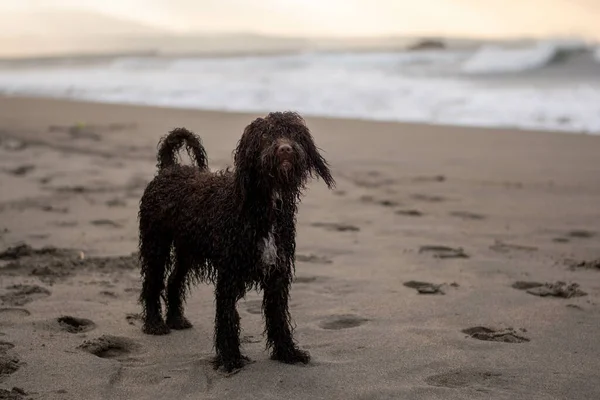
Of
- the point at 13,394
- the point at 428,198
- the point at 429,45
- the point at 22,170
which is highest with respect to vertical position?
the point at 429,45

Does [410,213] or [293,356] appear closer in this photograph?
[293,356]

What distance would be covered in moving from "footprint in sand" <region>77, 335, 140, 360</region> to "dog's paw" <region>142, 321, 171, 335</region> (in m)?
0.18

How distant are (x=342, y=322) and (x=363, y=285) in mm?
793

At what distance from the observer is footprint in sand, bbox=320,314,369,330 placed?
510 centimetres

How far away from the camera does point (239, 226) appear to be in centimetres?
431

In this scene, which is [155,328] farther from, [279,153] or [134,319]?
[279,153]

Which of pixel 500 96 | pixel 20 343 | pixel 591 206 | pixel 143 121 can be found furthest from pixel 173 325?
pixel 500 96

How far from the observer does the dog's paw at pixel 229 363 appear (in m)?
4.32

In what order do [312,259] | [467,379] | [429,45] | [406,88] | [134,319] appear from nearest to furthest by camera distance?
[467,379], [134,319], [312,259], [406,88], [429,45]

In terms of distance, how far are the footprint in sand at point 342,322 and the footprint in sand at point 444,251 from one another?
173 centimetres

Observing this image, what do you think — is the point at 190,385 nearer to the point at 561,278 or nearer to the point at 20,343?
the point at 20,343

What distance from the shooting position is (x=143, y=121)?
1627 cm

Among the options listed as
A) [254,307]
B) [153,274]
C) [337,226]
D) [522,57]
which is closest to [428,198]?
[337,226]

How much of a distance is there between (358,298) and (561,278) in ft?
5.51
